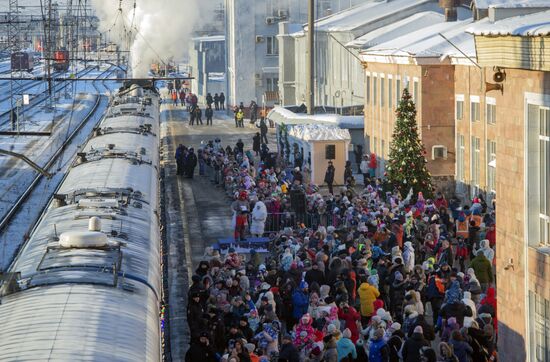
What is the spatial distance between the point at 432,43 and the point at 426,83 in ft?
5.73

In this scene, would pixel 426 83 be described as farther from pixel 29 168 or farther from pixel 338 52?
pixel 338 52

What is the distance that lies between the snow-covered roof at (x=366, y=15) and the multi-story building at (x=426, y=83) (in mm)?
9053

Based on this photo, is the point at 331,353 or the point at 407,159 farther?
the point at 407,159

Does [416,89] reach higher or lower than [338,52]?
lower

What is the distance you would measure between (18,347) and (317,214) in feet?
61.3

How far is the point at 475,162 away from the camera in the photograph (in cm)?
3506

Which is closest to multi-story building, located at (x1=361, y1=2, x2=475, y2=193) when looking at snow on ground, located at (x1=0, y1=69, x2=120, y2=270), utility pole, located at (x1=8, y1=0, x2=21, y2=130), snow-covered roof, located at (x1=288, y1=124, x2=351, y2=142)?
snow-covered roof, located at (x1=288, y1=124, x2=351, y2=142)

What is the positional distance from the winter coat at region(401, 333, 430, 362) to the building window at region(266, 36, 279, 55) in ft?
206

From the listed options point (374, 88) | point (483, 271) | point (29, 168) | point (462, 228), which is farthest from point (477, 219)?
point (29, 168)

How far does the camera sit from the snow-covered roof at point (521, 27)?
40.4 ft

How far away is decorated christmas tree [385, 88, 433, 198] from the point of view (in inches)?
1227

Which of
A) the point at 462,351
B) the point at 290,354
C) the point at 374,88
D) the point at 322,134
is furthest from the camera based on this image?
the point at 374,88

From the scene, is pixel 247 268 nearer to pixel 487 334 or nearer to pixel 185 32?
pixel 487 334

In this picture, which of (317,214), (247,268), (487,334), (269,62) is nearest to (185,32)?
(269,62)
